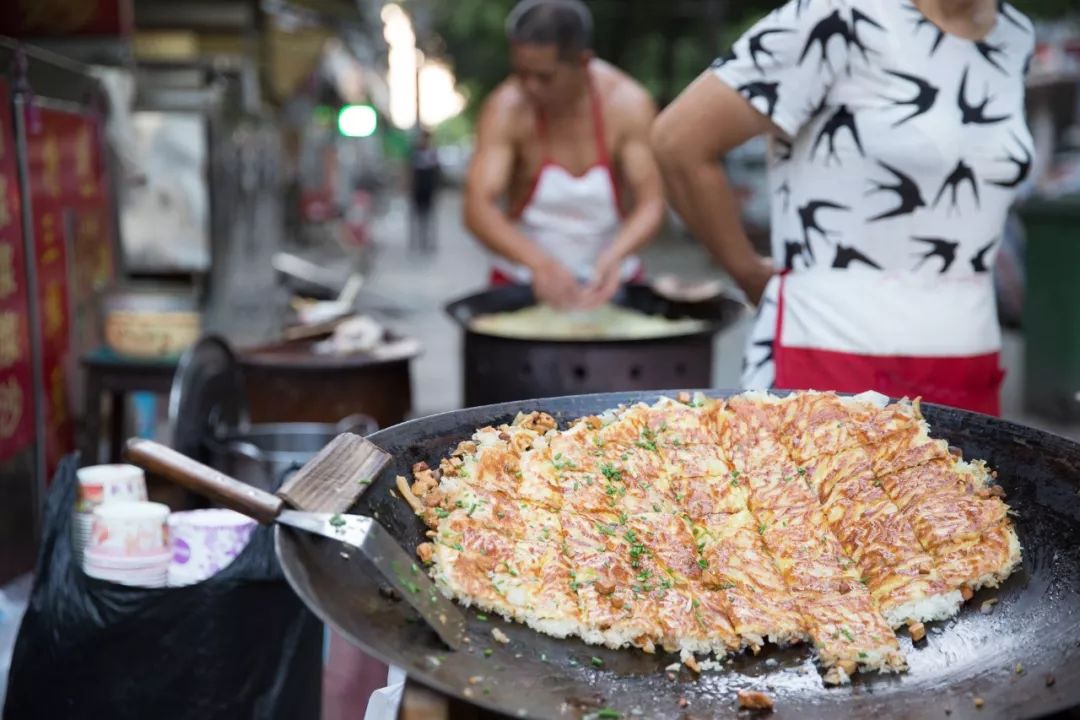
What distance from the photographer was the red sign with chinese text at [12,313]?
16.2 feet

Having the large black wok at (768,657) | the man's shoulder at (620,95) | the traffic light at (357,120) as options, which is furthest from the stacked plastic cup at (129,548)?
the traffic light at (357,120)

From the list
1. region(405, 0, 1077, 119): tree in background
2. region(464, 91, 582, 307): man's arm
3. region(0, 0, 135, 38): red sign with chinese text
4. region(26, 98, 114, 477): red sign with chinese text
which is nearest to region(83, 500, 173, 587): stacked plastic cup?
region(464, 91, 582, 307): man's arm

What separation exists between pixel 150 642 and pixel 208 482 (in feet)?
5.00

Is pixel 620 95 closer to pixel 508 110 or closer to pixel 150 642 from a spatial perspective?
pixel 508 110

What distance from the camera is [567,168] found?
5523 mm

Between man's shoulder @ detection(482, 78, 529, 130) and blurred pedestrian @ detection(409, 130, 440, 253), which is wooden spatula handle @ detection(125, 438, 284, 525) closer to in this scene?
man's shoulder @ detection(482, 78, 529, 130)

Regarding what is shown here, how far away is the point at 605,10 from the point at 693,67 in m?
4.89

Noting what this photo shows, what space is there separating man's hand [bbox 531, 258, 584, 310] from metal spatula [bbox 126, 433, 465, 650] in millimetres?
3056

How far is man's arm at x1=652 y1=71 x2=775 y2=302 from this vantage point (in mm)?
2955

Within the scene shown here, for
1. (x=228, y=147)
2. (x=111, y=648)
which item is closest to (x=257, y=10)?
(x=228, y=147)

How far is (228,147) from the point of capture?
8.62m

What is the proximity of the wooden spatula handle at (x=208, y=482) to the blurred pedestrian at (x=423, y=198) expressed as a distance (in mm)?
23712

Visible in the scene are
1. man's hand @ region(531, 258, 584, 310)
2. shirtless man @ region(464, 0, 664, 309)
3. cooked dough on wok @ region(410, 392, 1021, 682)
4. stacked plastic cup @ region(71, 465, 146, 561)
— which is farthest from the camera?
shirtless man @ region(464, 0, 664, 309)

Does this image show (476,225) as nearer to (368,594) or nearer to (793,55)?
(793,55)
